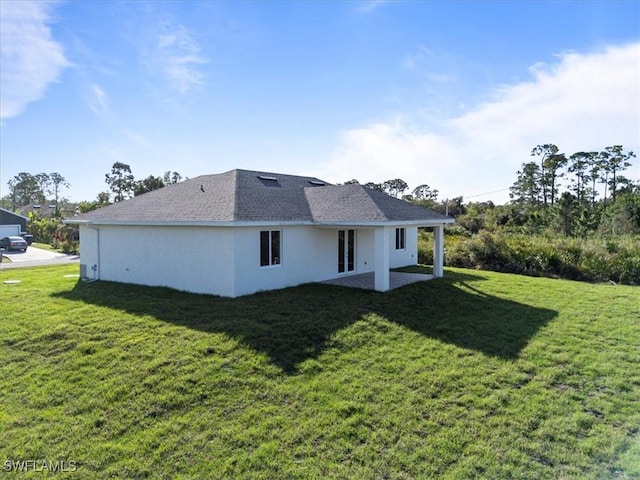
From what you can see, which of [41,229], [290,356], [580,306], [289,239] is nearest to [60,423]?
[290,356]

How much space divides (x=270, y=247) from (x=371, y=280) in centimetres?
459

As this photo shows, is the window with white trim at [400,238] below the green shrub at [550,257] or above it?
above

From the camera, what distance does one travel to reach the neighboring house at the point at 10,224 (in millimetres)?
43094

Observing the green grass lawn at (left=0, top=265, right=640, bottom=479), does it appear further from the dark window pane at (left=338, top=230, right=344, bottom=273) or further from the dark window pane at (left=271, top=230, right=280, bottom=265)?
the dark window pane at (left=338, top=230, right=344, bottom=273)

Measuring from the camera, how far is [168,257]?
14.9 meters

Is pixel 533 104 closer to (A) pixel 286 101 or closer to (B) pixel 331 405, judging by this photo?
(A) pixel 286 101

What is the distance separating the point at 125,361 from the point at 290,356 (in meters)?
3.45

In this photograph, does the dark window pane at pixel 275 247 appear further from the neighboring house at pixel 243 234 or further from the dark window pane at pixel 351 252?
the dark window pane at pixel 351 252

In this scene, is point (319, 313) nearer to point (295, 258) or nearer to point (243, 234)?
point (243, 234)

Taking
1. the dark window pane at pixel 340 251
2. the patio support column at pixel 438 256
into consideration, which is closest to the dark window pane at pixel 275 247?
the dark window pane at pixel 340 251

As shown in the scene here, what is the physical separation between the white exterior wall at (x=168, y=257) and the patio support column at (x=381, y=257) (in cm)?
510

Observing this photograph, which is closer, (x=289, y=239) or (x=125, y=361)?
(x=125, y=361)

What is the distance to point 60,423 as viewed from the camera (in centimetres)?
643

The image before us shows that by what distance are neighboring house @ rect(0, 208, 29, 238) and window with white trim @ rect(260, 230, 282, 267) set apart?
42.8 metres
